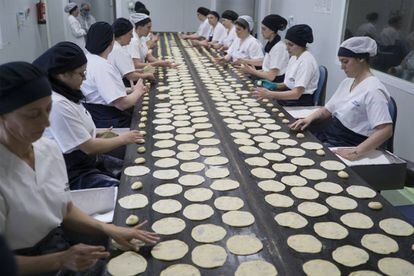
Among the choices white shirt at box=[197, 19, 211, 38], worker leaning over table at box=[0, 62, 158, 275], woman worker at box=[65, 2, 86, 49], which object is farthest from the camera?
woman worker at box=[65, 2, 86, 49]

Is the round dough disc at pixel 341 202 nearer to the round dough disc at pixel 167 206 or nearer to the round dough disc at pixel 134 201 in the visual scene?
the round dough disc at pixel 167 206

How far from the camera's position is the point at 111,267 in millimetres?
1114

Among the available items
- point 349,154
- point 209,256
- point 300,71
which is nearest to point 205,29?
point 300,71

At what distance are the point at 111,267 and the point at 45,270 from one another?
0.21m

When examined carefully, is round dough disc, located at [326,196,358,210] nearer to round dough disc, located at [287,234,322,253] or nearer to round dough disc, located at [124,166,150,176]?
round dough disc, located at [287,234,322,253]

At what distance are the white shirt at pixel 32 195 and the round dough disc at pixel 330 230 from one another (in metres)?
0.97

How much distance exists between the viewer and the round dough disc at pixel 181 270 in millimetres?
1090

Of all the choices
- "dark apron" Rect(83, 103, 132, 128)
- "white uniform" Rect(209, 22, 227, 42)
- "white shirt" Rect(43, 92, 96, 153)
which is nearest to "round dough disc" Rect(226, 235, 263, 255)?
"white shirt" Rect(43, 92, 96, 153)

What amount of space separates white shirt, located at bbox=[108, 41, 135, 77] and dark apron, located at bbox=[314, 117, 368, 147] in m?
1.90

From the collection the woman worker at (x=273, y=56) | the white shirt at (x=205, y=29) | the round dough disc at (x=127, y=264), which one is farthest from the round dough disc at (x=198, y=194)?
the white shirt at (x=205, y=29)

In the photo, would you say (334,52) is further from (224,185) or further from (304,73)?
(224,185)

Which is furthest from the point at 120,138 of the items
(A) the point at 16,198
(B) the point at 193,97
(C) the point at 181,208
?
(B) the point at 193,97

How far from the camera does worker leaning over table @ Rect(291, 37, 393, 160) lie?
6.78ft

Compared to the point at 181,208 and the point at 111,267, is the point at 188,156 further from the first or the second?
the point at 111,267
